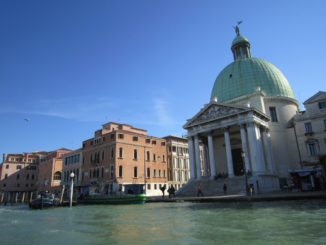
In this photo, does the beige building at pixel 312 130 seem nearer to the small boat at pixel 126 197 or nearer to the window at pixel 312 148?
the window at pixel 312 148

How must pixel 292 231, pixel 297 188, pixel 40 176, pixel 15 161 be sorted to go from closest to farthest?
pixel 292 231
pixel 297 188
pixel 40 176
pixel 15 161

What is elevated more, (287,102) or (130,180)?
(287,102)

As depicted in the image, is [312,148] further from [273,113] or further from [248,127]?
[248,127]

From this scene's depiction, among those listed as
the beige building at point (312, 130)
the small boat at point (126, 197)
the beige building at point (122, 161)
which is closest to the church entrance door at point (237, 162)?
the beige building at point (312, 130)

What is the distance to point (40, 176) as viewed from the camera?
221ft

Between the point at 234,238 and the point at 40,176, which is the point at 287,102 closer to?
the point at 234,238

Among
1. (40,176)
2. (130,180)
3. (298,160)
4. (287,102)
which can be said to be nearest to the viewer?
(298,160)

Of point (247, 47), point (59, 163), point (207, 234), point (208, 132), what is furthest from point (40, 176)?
point (207, 234)

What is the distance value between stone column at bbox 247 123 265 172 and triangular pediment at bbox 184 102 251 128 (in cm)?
245

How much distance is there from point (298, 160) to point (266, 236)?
31489 millimetres

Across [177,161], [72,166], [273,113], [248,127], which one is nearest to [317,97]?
[273,113]

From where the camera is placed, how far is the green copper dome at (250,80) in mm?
38750

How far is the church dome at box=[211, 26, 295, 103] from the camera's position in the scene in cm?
3875

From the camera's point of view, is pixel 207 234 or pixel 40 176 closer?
pixel 207 234
